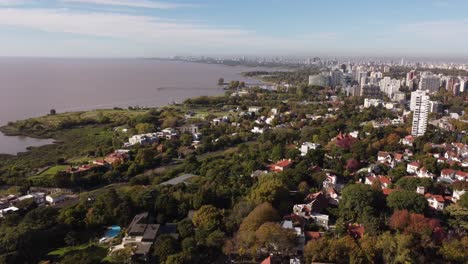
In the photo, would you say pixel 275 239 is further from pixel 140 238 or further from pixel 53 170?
pixel 53 170

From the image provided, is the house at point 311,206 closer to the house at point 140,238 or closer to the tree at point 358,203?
the tree at point 358,203

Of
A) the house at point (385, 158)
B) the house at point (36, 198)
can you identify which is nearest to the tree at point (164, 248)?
the house at point (36, 198)

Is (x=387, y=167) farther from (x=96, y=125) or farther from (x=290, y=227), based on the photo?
(x=96, y=125)

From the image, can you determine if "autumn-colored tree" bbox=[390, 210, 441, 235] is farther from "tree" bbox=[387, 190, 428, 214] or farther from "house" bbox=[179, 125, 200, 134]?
"house" bbox=[179, 125, 200, 134]

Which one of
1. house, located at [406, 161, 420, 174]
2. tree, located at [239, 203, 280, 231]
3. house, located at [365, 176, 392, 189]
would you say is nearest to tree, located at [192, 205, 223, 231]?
tree, located at [239, 203, 280, 231]

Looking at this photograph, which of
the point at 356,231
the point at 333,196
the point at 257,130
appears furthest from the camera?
the point at 257,130

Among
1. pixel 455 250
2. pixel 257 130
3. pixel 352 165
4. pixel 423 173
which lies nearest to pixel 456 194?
pixel 423 173

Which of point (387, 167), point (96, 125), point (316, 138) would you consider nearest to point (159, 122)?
point (96, 125)
